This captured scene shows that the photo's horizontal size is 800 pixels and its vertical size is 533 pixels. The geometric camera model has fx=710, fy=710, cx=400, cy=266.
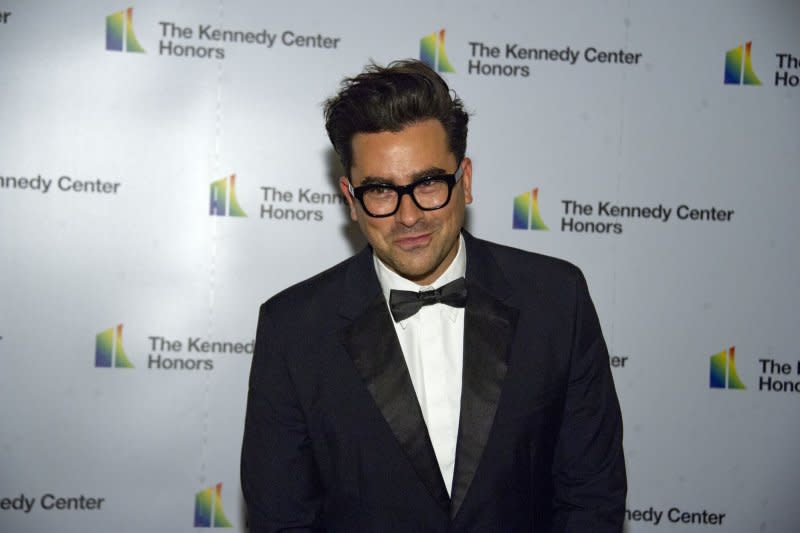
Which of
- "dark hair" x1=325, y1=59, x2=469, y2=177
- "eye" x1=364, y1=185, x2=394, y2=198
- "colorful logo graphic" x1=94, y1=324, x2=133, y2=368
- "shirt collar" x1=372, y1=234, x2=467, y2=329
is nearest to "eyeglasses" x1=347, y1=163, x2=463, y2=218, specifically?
"eye" x1=364, y1=185, x2=394, y2=198

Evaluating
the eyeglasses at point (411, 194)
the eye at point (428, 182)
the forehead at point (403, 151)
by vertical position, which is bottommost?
the eyeglasses at point (411, 194)

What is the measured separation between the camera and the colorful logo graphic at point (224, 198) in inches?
113

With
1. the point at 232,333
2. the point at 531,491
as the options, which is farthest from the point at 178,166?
the point at 531,491

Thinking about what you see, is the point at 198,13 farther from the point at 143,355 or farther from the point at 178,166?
the point at 143,355

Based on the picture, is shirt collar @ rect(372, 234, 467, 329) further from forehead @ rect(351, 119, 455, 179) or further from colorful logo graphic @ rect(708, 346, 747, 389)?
colorful logo graphic @ rect(708, 346, 747, 389)

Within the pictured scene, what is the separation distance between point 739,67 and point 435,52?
1309 millimetres

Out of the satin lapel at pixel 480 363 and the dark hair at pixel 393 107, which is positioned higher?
the dark hair at pixel 393 107

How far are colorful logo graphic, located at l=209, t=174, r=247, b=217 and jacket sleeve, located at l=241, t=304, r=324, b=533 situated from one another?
106cm

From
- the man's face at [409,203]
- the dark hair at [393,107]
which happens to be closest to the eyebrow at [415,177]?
the man's face at [409,203]

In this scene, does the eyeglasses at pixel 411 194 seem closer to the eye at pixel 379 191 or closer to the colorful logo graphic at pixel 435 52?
the eye at pixel 379 191

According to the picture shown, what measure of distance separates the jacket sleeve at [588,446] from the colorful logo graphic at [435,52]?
1.33 m

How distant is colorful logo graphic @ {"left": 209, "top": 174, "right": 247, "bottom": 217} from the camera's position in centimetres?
288

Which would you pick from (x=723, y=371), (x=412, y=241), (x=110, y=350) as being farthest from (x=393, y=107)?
(x=723, y=371)

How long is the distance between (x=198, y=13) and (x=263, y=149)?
59cm
